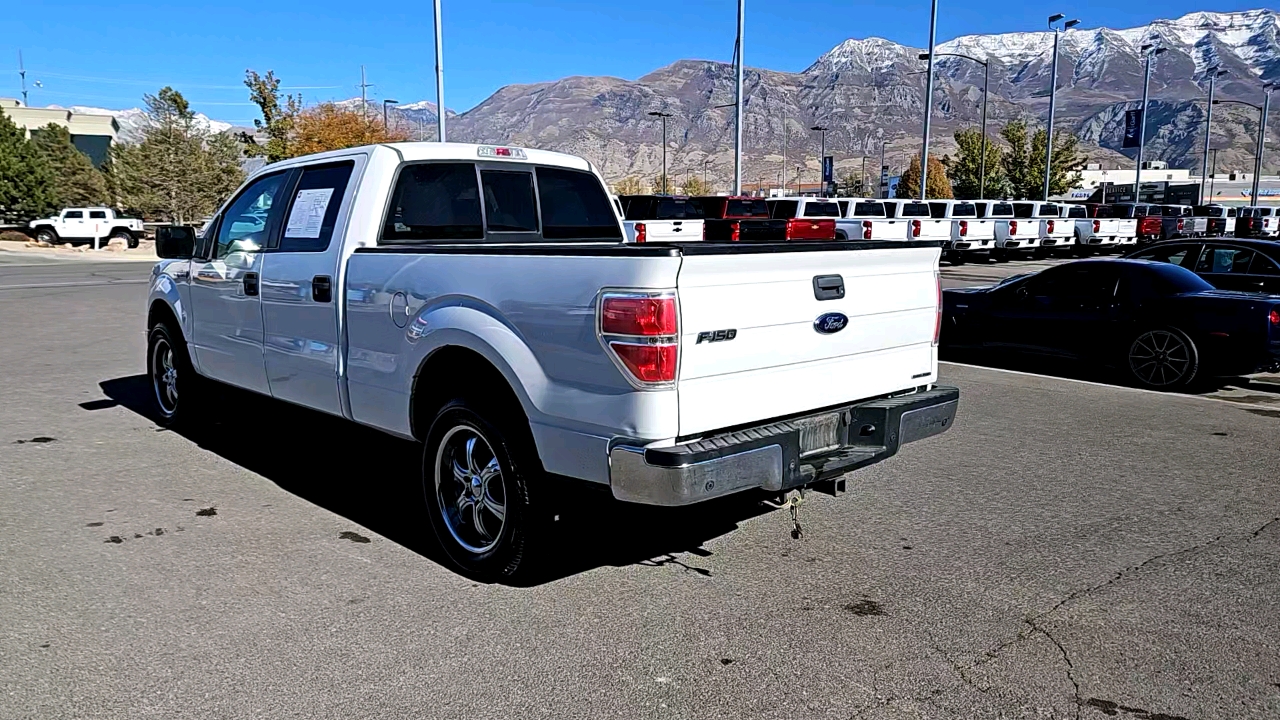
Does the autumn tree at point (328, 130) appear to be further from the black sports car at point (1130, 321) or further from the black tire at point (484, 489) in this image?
the black tire at point (484, 489)

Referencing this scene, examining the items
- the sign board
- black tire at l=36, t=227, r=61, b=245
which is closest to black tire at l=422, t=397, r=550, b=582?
black tire at l=36, t=227, r=61, b=245

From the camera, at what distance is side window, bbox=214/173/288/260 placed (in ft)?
20.5

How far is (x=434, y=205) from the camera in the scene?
18.7 ft

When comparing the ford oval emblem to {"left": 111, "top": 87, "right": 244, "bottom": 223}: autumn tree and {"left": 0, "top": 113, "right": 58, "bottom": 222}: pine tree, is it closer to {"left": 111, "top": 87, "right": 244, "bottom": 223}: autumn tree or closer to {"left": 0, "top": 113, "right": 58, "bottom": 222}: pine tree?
{"left": 111, "top": 87, "right": 244, "bottom": 223}: autumn tree

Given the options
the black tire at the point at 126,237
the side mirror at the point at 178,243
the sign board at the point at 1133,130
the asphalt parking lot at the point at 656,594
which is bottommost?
the asphalt parking lot at the point at 656,594

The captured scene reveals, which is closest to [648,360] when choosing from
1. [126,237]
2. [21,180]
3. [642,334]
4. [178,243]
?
[642,334]

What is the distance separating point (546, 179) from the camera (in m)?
6.29

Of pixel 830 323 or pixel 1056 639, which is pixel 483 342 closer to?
pixel 830 323

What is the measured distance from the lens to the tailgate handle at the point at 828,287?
4418mm

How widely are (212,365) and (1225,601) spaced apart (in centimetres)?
614

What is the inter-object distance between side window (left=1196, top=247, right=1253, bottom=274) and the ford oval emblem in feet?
33.1

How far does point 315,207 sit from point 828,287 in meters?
3.04

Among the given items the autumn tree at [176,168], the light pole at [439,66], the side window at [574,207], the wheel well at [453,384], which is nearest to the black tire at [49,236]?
the autumn tree at [176,168]

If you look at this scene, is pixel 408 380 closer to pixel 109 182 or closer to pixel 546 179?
pixel 546 179
